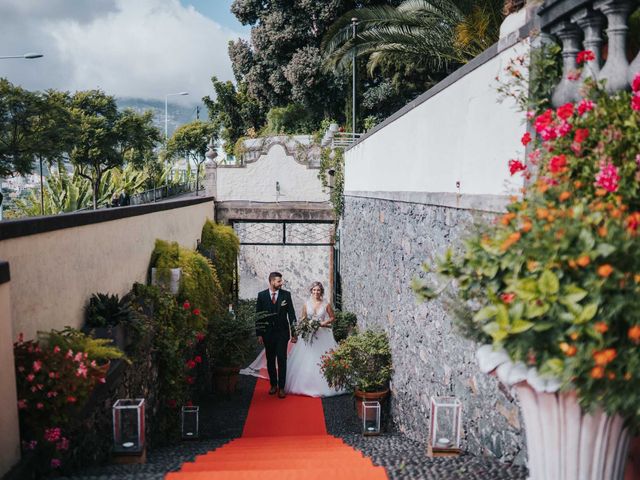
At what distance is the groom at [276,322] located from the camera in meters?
8.85

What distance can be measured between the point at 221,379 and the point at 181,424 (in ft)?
8.28

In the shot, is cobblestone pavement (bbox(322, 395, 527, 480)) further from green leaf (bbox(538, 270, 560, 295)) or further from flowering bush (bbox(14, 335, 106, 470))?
flowering bush (bbox(14, 335, 106, 470))

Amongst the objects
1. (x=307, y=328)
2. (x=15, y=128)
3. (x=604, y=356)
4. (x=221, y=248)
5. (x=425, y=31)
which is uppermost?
(x=425, y=31)

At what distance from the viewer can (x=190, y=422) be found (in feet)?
22.1

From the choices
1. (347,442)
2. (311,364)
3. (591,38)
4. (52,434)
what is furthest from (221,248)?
(591,38)

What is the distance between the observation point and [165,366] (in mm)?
6660

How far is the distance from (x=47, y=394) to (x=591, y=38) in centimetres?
357

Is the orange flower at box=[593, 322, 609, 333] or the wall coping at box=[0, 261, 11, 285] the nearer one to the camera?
the orange flower at box=[593, 322, 609, 333]

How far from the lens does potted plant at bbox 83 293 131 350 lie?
15.7 ft

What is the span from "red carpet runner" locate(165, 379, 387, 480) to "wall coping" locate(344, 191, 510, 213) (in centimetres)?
191

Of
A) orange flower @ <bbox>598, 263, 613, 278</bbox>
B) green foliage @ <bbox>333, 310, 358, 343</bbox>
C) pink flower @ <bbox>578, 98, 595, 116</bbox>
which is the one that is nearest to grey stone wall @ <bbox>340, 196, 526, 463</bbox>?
pink flower @ <bbox>578, 98, 595, 116</bbox>

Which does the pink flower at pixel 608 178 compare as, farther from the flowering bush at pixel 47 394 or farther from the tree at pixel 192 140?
the tree at pixel 192 140

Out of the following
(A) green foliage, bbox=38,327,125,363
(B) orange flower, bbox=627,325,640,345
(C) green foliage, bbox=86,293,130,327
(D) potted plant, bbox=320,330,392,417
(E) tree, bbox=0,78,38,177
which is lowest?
(D) potted plant, bbox=320,330,392,417

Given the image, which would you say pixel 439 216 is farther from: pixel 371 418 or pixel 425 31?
pixel 425 31
